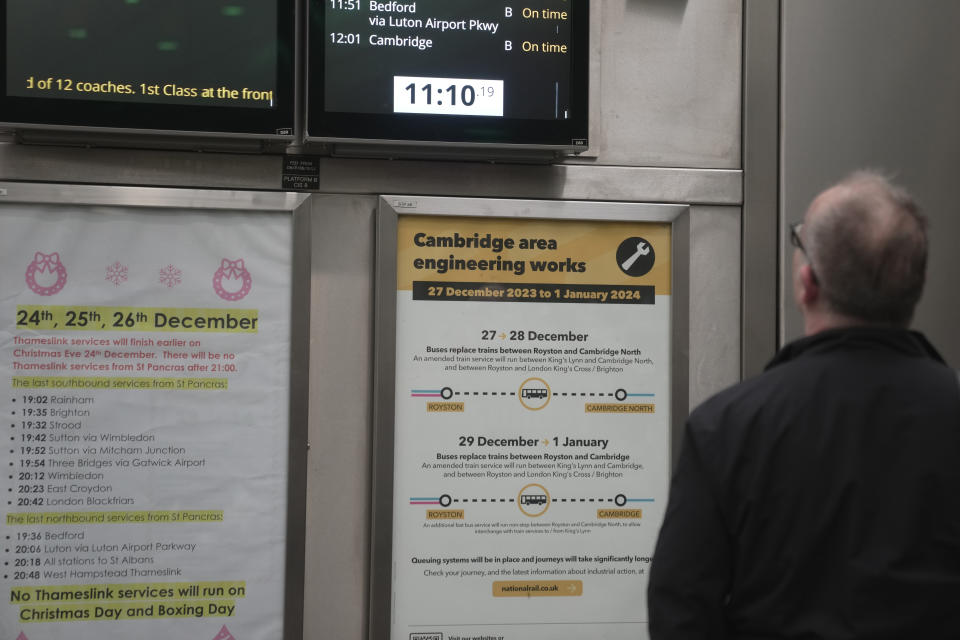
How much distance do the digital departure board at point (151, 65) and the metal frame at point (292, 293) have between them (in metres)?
0.24

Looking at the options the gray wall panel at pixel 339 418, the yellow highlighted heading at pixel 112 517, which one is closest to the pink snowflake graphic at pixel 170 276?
the gray wall panel at pixel 339 418

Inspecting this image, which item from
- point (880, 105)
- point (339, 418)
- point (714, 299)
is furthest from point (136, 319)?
point (880, 105)

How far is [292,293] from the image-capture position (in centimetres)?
346

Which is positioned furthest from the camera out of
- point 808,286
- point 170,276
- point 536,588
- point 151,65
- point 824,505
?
point 536,588

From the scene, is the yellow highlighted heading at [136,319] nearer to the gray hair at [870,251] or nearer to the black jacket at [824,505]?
the black jacket at [824,505]

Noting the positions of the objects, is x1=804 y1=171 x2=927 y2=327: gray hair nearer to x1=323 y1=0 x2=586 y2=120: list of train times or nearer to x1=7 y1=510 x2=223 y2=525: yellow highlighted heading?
x1=323 y1=0 x2=586 y2=120: list of train times

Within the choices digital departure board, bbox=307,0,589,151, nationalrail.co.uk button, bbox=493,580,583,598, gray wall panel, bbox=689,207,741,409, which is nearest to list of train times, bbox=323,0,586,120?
digital departure board, bbox=307,0,589,151

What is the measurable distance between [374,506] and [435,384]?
50 cm

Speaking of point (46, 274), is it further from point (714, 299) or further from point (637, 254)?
point (714, 299)

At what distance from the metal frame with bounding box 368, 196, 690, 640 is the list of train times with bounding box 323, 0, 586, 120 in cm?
34

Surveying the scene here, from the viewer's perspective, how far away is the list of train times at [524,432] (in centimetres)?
348

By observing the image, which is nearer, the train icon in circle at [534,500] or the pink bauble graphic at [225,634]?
the pink bauble graphic at [225,634]

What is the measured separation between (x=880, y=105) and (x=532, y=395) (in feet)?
5.94

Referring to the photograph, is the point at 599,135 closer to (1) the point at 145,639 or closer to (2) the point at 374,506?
(2) the point at 374,506
